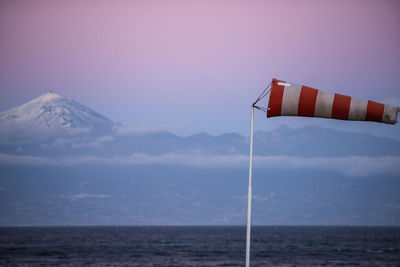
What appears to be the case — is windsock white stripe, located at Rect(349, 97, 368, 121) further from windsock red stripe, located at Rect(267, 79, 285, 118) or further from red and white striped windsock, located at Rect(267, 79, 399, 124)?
windsock red stripe, located at Rect(267, 79, 285, 118)

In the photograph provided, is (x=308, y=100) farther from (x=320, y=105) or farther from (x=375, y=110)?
(x=375, y=110)

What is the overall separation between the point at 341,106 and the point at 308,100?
534 mm

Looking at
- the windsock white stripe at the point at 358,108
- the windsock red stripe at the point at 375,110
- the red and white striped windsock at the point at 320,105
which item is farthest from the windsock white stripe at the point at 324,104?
the windsock red stripe at the point at 375,110

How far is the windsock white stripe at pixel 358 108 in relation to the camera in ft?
33.8

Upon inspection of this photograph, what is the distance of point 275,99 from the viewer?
35.6 feet

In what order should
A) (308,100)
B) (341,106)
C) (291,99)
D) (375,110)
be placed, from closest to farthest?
(375,110)
(341,106)
(308,100)
(291,99)

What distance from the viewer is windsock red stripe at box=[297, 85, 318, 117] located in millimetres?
10531

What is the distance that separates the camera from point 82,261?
7206 cm

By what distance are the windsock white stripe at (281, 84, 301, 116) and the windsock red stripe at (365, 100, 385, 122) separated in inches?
44.9

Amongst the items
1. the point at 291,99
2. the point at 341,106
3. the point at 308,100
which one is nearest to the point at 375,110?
the point at 341,106

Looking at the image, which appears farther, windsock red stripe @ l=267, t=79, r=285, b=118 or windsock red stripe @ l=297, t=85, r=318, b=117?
windsock red stripe @ l=267, t=79, r=285, b=118

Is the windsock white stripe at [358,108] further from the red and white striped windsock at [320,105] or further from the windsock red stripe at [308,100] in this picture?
the windsock red stripe at [308,100]

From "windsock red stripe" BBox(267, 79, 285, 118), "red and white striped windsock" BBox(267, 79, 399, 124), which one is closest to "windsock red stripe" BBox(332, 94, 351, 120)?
"red and white striped windsock" BBox(267, 79, 399, 124)

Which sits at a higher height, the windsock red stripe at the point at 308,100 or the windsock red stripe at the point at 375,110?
the windsock red stripe at the point at 308,100
